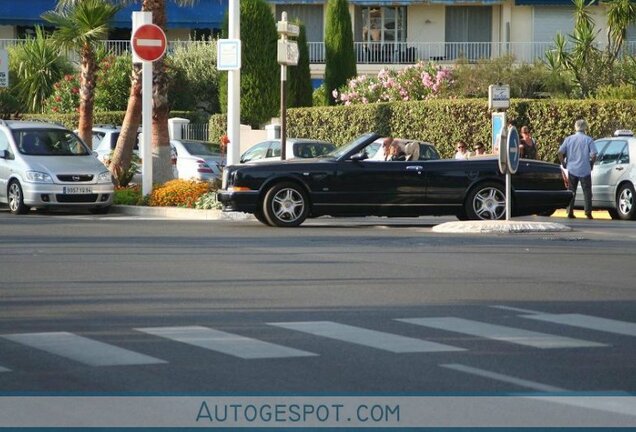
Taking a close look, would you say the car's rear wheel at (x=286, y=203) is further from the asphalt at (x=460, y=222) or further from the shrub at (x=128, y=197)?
the shrub at (x=128, y=197)

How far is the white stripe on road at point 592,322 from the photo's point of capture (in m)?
11.0

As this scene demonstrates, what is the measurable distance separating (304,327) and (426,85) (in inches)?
1359

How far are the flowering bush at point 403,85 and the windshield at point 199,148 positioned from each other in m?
10.3

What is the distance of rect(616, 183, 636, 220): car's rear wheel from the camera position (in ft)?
85.6

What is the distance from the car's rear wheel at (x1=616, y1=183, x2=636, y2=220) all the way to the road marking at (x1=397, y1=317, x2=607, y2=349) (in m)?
15.3

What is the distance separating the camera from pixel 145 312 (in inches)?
467

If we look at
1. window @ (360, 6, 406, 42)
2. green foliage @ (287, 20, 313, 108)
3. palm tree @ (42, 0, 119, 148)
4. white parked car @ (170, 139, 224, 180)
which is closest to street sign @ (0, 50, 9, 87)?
palm tree @ (42, 0, 119, 148)

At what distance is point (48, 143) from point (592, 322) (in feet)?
60.2

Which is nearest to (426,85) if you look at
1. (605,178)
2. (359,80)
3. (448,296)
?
(359,80)

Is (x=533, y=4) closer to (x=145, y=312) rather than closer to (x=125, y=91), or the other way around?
(x=125, y=91)

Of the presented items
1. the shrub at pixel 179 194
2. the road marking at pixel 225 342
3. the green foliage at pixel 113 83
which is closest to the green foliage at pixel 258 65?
the green foliage at pixel 113 83

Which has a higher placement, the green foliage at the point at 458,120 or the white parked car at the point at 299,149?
the green foliage at the point at 458,120

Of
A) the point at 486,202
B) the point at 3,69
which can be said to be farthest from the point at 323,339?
the point at 3,69

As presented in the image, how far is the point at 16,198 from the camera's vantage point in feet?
87.6
